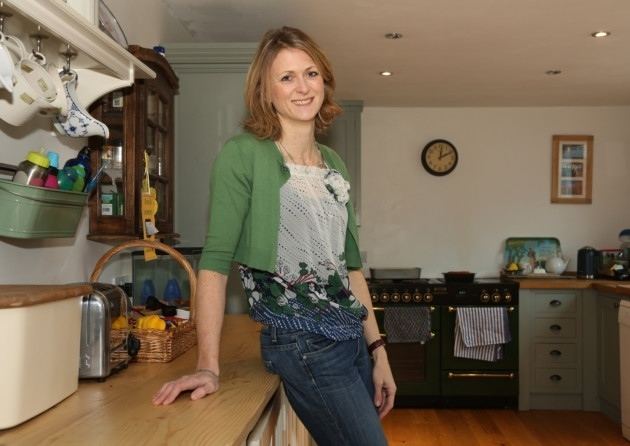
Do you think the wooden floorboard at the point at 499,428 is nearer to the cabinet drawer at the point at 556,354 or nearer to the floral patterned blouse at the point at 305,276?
the cabinet drawer at the point at 556,354

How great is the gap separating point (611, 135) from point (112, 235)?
186 inches

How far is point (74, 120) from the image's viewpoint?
5.70ft

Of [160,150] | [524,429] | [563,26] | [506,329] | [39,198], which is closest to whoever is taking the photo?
[39,198]

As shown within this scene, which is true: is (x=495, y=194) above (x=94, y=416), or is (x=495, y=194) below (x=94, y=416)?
above

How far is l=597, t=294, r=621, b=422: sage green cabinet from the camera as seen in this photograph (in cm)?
462

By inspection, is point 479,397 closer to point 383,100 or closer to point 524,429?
point 524,429

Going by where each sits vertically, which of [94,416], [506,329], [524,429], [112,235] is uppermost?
[112,235]

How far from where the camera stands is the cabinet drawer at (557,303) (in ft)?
16.6

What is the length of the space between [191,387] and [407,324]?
3.78m

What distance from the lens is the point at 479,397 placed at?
5.05m

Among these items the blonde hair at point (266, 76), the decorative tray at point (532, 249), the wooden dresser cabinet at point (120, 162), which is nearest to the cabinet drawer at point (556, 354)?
the decorative tray at point (532, 249)

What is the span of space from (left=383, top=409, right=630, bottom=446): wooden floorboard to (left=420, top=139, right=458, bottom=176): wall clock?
6.26 feet

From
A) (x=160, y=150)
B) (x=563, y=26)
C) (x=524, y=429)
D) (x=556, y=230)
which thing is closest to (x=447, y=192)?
(x=556, y=230)

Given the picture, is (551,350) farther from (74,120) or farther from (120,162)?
(74,120)
